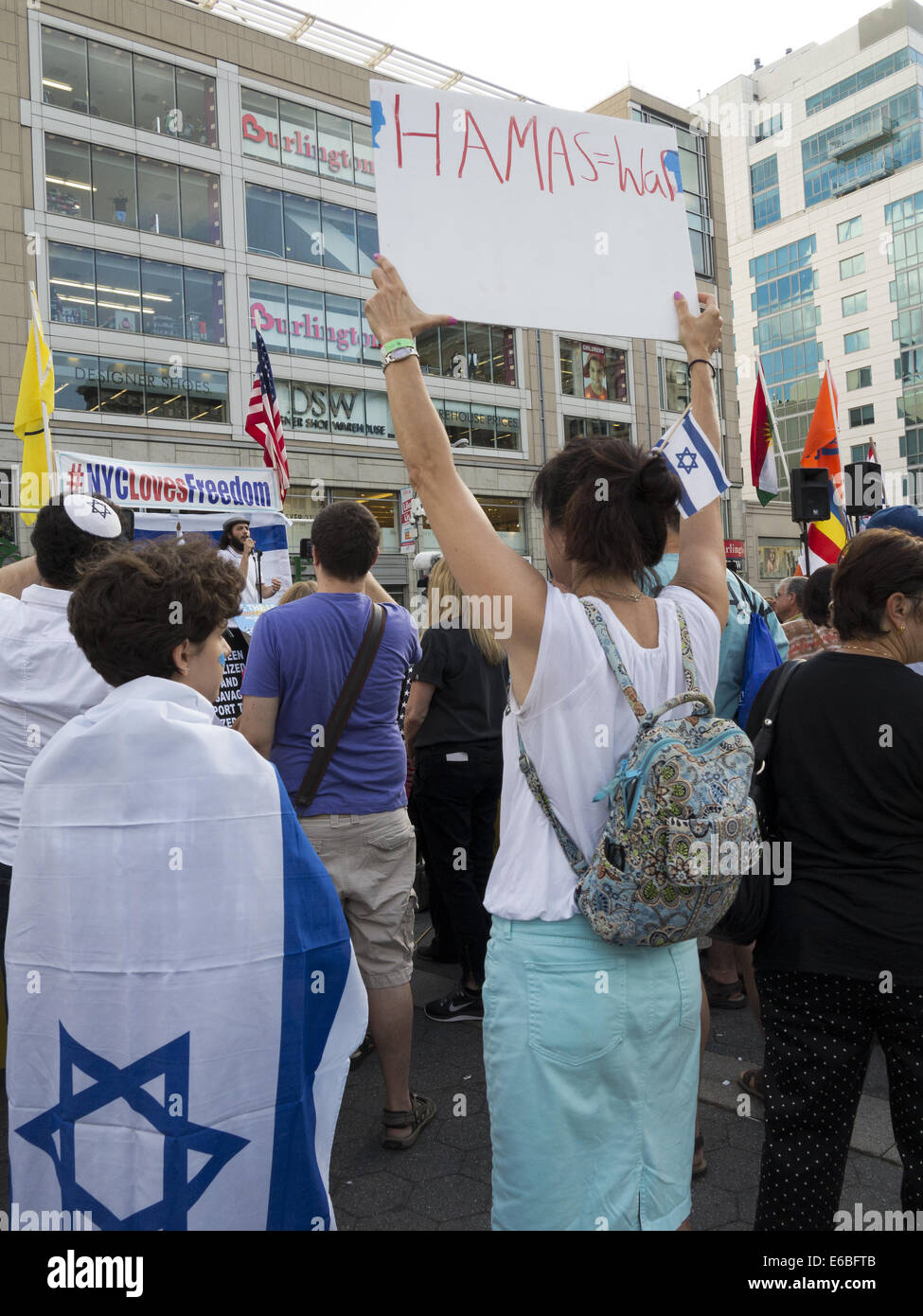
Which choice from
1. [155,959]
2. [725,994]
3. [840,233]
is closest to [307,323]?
[725,994]

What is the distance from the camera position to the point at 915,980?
208 centimetres

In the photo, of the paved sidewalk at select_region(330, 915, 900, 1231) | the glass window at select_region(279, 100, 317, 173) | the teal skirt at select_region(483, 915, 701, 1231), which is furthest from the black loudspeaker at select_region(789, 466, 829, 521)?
the glass window at select_region(279, 100, 317, 173)

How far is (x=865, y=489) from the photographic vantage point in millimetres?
8914

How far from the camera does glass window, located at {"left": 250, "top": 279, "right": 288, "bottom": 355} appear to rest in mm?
26391

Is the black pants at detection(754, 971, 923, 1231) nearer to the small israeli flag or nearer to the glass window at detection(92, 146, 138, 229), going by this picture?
the small israeli flag

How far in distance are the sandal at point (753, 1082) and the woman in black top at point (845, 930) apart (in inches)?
55.9

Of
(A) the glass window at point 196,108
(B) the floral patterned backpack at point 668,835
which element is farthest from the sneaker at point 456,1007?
(A) the glass window at point 196,108

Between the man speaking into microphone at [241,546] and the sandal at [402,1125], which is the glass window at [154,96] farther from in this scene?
the sandal at [402,1125]

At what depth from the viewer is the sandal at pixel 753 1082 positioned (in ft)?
11.6

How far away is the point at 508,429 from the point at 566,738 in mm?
30887

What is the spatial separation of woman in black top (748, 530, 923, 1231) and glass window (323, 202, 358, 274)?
92.9 ft

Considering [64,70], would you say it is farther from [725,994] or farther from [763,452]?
[725,994]
